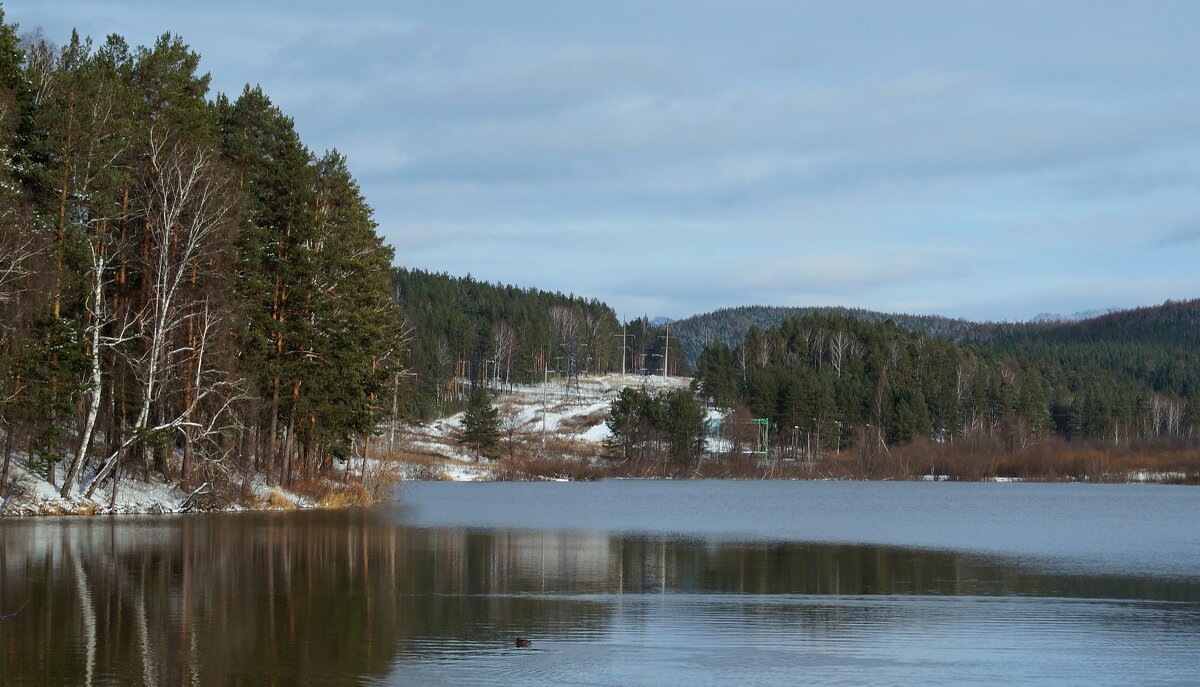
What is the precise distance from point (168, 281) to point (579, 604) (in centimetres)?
2815

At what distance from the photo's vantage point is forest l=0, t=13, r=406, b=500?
1594 inches

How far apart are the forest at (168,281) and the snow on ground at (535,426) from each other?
186 feet

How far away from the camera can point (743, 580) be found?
2828cm

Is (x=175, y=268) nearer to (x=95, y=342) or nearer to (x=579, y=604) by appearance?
(x=95, y=342)

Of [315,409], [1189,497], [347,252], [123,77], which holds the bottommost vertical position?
[1189,497]

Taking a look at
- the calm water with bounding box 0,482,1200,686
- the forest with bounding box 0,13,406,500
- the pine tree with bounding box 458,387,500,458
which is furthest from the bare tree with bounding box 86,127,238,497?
the pine tree with bounding box 458,387,500,458

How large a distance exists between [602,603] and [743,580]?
18.1ft

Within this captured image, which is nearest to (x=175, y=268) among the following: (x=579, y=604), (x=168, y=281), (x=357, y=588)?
(x=168, y=281)

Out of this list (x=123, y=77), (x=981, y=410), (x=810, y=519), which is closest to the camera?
(x=123, y=77)

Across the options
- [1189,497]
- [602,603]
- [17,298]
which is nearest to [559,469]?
[1189,497]

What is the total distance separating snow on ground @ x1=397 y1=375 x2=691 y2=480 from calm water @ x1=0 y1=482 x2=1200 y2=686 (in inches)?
2823

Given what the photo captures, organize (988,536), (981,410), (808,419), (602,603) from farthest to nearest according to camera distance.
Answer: (981,410), (808,419), (988,536), (602,603)

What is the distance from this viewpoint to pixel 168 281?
1801 inches

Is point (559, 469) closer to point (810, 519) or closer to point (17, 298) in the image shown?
point (810, 519)
